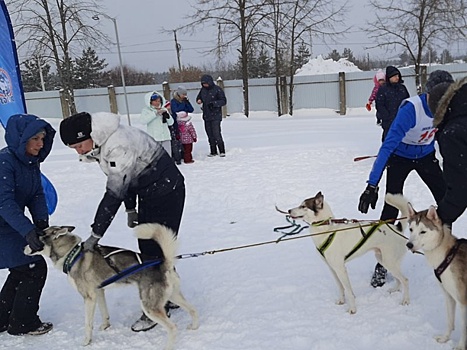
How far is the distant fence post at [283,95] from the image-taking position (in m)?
20.4

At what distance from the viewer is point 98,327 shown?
355 cm

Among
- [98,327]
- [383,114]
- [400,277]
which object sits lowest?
[98,327]

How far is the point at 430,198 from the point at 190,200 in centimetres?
364

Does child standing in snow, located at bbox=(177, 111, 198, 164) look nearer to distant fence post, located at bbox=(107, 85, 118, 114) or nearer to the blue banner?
the blue banner

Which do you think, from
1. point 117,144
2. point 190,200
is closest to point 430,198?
point 190,200

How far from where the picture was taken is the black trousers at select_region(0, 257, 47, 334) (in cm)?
344

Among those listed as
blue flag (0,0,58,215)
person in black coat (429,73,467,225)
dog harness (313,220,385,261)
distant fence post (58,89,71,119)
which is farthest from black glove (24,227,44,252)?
distant fence post (58,89,71,119)

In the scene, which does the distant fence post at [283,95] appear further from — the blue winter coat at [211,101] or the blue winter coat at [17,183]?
the blue winter coat at [17,183]

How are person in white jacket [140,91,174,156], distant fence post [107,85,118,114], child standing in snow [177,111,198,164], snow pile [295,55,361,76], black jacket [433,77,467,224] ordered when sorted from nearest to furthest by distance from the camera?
1. black jacket [433,77,467,224]
2. person in white jacket [140,91,174,156]
3. child standing in snow [177,111,198,164]
4. distant fence post [107,85,118,114]
5. snow pile [295,55,361,76]

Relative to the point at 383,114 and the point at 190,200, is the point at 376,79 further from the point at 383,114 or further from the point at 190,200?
the point at 190,200

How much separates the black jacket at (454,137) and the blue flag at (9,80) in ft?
16.1

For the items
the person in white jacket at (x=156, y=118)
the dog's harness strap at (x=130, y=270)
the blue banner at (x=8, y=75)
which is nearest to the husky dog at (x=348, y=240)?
the dog's harness strap at (x=130, y=270)

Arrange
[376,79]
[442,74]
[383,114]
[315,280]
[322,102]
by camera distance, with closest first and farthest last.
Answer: [442,74] < [315,280] < [383,114] < [376,79] < [322,102]

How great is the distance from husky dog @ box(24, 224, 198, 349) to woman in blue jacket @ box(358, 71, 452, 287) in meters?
1.58
